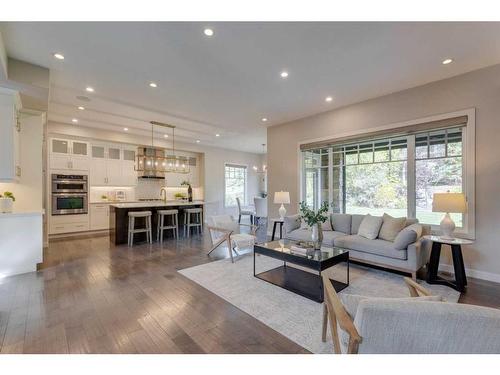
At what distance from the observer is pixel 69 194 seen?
6449 millimetres

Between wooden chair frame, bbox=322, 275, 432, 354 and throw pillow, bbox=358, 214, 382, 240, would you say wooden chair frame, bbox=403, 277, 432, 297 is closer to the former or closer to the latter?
→ wooden chair frame, bbox=322, 275, 432, 354

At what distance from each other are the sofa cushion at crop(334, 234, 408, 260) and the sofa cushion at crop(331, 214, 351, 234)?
0.51m

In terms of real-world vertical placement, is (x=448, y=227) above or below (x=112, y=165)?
below

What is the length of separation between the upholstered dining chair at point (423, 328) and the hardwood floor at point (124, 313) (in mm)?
973

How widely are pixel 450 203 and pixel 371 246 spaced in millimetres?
1194

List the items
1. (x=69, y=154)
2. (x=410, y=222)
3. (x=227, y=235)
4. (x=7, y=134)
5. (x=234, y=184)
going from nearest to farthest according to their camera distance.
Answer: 1. (x=7, y=134)
2. (x=410, y=222)
3. (x=227, y=235)
4. (x=69, y=154)
5. (x=234, y=184)

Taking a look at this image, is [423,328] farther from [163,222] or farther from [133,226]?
[163,222]

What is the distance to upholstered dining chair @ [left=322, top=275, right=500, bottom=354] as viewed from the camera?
3.28 feet

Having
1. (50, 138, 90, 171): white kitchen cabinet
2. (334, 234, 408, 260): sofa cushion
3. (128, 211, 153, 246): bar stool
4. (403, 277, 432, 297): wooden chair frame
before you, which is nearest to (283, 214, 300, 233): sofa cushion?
(334, 234, 408, 260): sofa cushion

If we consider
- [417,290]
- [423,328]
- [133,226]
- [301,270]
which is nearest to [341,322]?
[423,328]

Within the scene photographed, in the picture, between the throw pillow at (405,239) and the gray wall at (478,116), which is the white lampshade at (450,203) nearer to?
the throw pillow at (405,239)

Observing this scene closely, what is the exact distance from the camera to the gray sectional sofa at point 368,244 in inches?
130

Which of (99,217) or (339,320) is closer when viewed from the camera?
(339,320)
